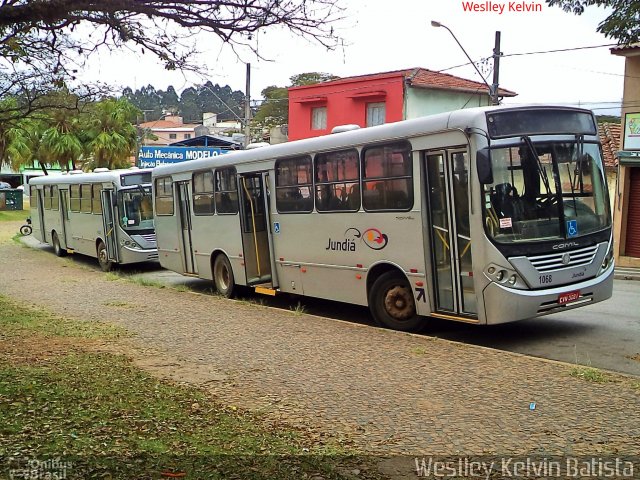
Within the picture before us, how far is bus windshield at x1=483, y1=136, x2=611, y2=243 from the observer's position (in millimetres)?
8609

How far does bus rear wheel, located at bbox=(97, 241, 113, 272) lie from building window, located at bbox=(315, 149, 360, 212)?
11630mm

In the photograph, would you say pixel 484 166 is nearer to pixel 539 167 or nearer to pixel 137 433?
pixel 539 167

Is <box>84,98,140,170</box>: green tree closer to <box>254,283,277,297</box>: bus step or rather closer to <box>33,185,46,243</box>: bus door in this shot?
<box>33,185,46,243</box>: bus door

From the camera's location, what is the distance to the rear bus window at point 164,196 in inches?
669

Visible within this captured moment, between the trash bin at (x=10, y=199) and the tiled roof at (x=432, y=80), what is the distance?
33.3 m

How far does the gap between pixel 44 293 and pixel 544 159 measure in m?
10.9

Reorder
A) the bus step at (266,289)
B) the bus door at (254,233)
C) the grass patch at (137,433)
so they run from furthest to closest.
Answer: the bus door at (254,233), the bus step at (266,289), the grass patch at (137,433)

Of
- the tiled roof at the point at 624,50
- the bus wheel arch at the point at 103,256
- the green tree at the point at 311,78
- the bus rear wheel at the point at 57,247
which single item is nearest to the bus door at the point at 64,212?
the bus rear wheel at the point at 57,247

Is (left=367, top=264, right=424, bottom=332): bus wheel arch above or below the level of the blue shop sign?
below

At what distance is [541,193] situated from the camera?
8789mm

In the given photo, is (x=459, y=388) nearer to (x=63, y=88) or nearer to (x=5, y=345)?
(x=5, y=345)

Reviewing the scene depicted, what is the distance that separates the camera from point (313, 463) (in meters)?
4.50

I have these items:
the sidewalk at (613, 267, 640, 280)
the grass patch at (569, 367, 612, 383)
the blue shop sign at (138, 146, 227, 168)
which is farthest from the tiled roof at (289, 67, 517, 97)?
the grass patch at (569, 367, 612, 383)

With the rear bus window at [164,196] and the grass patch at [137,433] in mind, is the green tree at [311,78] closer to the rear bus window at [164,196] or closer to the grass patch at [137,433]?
the rear bus window at [164,196]
